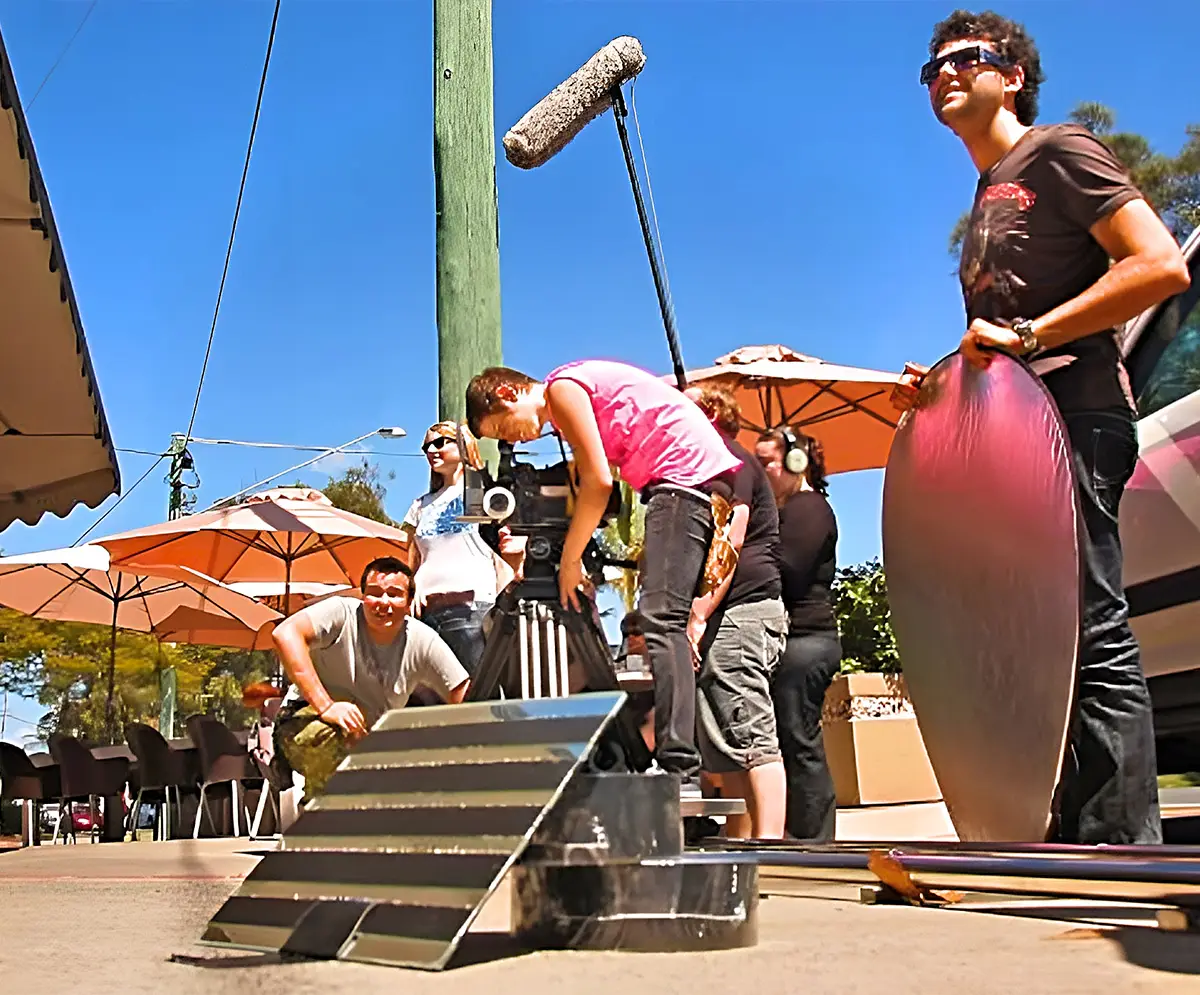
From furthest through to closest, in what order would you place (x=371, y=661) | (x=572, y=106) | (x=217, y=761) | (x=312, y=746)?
(x=217, y=761)
(x=572, y=106)
(x=371, y=661)
(x=312, y=746)

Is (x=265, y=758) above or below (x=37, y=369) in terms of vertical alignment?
below

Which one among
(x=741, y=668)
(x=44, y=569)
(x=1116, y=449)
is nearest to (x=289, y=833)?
(x=1116, y=449)

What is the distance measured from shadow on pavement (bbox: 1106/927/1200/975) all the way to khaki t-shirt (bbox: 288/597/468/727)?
10.3 ft

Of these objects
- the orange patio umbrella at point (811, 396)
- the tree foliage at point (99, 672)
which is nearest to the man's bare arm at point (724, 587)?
the orange patio umbrella at point (811, 396)

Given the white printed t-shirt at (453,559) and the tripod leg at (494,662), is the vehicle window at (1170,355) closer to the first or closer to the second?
the tripod leg at (494,662)

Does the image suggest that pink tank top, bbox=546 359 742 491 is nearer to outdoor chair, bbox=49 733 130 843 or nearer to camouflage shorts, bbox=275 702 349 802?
camouflage shorts, bbox=275 702 349 802

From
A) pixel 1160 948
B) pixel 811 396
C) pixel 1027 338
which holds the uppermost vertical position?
pixel 811 396

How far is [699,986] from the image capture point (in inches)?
66.5

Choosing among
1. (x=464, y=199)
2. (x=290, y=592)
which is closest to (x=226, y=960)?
(x=464, y=199)

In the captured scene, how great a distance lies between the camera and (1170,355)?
13.4ft

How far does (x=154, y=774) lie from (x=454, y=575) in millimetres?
5721

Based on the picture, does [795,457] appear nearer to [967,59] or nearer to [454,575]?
[454,575]

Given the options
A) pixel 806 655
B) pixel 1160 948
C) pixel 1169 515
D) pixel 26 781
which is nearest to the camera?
pixel 1160 948

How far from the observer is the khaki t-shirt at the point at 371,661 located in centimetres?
491
